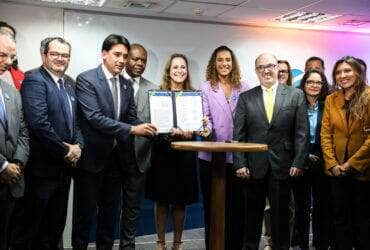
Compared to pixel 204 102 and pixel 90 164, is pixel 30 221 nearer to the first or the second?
pixel 90 164

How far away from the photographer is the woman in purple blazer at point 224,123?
12.5ft

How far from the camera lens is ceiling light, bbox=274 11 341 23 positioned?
555 cm

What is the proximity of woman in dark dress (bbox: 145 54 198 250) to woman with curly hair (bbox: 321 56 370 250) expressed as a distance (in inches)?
48.6

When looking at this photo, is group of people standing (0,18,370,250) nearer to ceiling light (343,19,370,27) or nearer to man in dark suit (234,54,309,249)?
man in dark suit (234,54,309,249)

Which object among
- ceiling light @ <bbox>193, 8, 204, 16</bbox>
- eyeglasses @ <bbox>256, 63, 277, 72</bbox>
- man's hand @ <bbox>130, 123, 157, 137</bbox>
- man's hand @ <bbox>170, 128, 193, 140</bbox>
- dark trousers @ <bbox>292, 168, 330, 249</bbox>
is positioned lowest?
dark trousers @ <bbox>292, 168, 330, 249</bbox>

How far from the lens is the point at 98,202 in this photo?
12.2ft

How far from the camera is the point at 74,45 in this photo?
17.4ft

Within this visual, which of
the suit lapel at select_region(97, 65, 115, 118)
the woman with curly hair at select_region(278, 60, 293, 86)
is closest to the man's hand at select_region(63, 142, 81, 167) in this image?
the suit lapel at select_region(97, 65, 115, 118)

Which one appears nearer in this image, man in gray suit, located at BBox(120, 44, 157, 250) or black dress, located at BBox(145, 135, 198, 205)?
man in gray suit, located at BBox(120, 44, 157, 250)

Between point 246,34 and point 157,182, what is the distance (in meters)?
2.95

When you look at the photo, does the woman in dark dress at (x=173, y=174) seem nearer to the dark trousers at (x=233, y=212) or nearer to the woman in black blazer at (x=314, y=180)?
the dark trousers at (x=233, y=212)

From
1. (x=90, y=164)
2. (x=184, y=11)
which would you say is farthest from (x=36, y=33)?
(x=90, y=164)

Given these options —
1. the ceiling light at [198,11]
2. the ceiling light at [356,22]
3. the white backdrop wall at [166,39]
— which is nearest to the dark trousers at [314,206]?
the white backdrop wall at [166,39]

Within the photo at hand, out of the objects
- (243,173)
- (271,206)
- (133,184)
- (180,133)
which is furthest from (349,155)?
(133,184)
